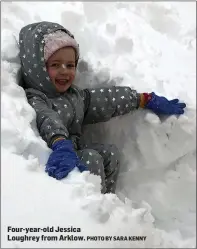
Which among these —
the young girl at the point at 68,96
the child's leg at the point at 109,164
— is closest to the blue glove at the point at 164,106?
the young girl at the point at 68,96

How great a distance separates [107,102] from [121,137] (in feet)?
0.48

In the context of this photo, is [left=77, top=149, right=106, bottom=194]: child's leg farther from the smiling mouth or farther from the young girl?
the smiling mouth

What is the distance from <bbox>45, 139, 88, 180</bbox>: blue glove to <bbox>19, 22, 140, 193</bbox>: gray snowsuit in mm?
175

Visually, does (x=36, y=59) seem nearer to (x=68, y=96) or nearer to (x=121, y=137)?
(x=68, y=96)

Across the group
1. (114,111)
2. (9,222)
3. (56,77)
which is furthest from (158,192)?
(9,222)

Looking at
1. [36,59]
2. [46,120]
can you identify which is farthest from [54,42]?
[46,120]

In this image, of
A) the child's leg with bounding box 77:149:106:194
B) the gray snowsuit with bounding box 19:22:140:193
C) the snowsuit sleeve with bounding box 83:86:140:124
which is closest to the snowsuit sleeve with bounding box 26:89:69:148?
the gray snowsuit with bounding box 19:22:140:193

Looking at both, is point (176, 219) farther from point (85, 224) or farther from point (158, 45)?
point (158, 45)

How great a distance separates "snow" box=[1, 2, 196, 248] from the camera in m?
1.07

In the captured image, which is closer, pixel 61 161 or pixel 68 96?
pixel 61 161

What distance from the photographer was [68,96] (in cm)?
166

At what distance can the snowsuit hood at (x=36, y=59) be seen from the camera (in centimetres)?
158

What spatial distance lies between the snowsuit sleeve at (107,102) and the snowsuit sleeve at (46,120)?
215 millimetres

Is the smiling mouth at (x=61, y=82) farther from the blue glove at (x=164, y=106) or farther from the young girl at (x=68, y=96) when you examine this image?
the blue glove at (x=164, y=106)
